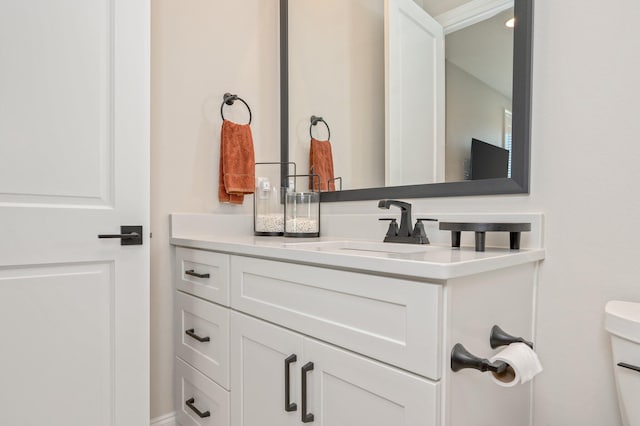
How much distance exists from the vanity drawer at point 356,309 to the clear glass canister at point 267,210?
1.83 feet

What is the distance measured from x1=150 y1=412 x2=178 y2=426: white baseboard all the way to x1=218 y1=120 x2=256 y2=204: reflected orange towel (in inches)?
37.4

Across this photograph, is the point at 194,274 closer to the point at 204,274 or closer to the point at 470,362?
the point at 204,274

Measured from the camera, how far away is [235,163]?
1744 mm

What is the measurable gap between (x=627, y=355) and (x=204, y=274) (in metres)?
1.25

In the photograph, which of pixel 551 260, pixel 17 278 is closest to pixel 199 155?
pixel 17 278

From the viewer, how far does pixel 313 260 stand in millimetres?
938

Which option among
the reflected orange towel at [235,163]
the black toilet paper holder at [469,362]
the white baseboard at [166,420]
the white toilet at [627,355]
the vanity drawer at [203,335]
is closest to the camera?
the black toilet paper holder at [469,362]

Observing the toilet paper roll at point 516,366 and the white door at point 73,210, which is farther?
the white door at point 73,210

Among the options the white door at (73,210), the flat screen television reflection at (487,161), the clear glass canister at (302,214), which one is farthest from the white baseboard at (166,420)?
the flat screen television reflection at (487,161)

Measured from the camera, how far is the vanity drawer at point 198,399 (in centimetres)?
130

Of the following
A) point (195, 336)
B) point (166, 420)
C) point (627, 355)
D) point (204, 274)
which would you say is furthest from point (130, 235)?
point (627, 355)

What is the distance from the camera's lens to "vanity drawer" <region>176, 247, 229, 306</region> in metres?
1.30

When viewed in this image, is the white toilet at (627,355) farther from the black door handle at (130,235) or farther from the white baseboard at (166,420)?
the white baseboard at (166,420)

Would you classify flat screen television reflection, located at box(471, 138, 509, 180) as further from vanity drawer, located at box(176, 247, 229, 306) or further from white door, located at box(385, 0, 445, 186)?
vanity drawer, located at box(176, 247, 229, 306)
